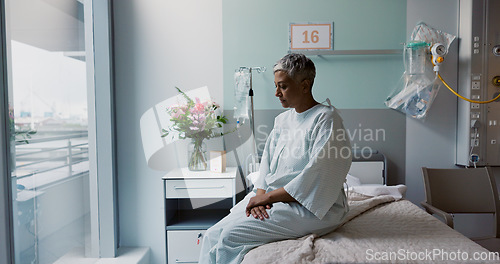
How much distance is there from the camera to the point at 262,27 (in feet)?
9.98

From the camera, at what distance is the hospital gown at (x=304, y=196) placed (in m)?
1.62

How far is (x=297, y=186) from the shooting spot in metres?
1.69

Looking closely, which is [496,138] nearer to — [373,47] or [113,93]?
[373,47]

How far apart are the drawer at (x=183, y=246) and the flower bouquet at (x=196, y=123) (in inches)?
19.5

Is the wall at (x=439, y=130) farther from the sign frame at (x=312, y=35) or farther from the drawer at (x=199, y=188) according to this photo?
the drawer at (x=199, y=188)

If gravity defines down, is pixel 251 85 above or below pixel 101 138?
above

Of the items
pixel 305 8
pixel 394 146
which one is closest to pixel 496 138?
pixel 394 146

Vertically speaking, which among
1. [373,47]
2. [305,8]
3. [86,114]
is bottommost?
[86,114]

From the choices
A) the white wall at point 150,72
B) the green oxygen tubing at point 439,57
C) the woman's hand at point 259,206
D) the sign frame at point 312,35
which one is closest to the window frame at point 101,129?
the white wall at point 150,72

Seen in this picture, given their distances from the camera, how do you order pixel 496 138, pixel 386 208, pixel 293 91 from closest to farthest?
pixel 293 91, pixel 386 208, pixel 496 138

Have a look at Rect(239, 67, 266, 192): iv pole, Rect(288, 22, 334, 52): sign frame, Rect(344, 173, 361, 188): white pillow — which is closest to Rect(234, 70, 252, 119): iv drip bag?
Rect(239, 67, 266, 192): iv pole

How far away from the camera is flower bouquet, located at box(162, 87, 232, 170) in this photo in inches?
112

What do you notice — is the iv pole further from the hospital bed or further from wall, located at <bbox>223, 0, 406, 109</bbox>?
the hospital bed

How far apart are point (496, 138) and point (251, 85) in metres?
1.92
